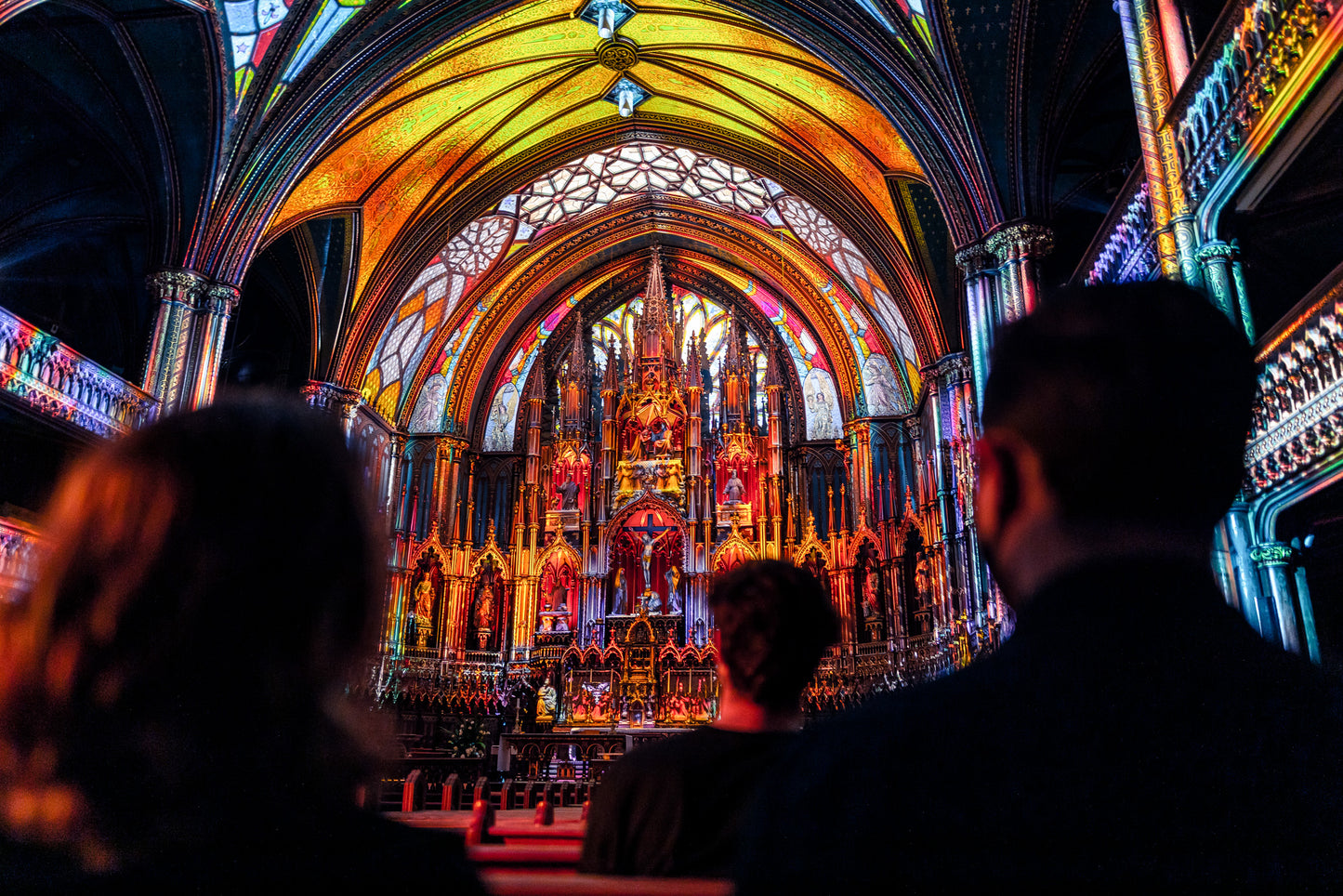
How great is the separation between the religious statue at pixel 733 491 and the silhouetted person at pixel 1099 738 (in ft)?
59.7

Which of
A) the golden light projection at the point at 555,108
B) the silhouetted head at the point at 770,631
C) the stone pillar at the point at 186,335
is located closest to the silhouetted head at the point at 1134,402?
the silhouetted head at the point at 770,631

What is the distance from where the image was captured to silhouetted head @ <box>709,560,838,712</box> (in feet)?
6.84

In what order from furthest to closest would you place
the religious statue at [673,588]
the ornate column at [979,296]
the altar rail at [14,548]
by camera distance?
the religious statue at [673,588] → the ornate column at [979,296] → the altar rail at [14,548]

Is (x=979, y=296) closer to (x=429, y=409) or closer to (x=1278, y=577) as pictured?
(x=1278, y=577)

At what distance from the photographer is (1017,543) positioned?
0.92m

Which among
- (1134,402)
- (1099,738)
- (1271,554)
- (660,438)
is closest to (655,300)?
(660,438)

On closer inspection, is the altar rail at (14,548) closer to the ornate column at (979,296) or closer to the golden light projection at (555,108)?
the golden light projection at (555,108)

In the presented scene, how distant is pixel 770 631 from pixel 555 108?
1741 centimetres

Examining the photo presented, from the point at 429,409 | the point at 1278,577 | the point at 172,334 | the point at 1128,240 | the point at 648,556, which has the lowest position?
the point at 1278,577

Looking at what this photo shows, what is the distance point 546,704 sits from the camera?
16.7 metres

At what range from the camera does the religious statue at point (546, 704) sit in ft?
54.4

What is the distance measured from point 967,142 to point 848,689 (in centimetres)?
1003

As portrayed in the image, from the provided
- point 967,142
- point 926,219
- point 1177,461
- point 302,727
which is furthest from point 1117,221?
point 302,727

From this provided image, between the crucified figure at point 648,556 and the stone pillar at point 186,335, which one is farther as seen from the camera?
the crucified figure at point 648,556
